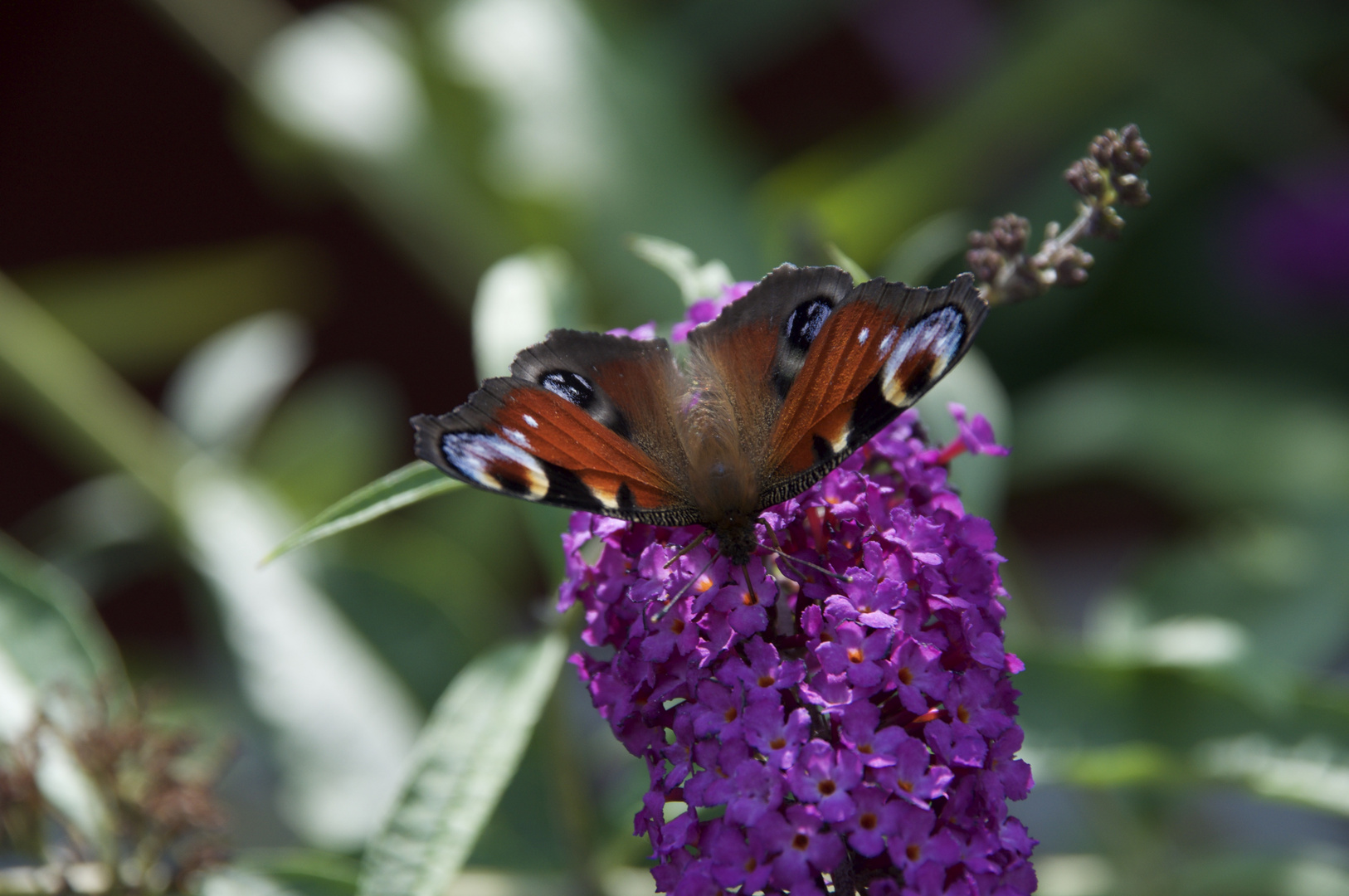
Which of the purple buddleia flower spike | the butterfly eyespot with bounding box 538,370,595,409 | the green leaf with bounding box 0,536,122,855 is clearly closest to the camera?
the purple buddleia flower spike

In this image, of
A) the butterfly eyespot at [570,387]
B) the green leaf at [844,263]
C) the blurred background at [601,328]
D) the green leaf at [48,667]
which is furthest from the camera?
the blurred background at [601,328]

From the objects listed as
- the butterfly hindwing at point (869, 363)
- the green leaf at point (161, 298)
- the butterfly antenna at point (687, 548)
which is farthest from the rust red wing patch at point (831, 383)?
the green leaf at point (161, 298)

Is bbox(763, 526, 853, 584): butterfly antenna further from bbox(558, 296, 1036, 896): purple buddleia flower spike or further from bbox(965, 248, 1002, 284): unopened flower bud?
bbox(965, 248, 1002, 284): unopened flower bud

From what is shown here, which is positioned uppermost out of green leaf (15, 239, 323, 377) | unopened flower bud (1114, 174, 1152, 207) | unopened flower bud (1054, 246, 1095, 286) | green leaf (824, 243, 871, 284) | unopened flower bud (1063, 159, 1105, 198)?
green leaf (15, 239, 323, 377)

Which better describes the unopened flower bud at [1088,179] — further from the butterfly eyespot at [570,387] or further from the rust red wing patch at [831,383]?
the butterfly eyespot at [570,387]

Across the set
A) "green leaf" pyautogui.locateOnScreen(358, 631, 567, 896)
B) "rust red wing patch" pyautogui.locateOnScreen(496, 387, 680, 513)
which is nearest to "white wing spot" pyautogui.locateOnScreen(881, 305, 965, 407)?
"rust red wing patch" pyautogui.locateOnScreen(496, 387, 680, 513)

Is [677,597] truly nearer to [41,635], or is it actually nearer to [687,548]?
[687,548]

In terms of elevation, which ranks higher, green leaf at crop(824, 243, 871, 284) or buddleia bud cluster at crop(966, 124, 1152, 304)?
green leaf at crop(824, 243, 871, 284)

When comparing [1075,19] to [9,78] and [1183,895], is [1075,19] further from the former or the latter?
[9,78]
